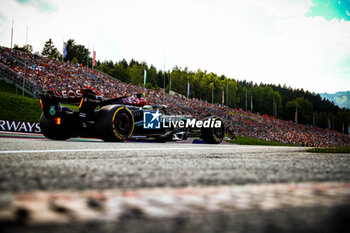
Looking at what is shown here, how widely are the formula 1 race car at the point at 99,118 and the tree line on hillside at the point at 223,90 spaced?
2577 inches

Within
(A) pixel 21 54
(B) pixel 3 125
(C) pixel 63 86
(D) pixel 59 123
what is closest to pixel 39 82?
(C) pixel 63 86

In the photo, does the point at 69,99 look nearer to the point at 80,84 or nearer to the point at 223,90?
the point at 80,84

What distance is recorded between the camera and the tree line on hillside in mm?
88250

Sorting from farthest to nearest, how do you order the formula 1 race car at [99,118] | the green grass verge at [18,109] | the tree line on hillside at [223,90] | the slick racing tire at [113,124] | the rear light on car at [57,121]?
the tree line on hillside at [223,90], the green grass verge at [18,109], the rear light on car at [57,121], the formula 1 race car at [99,118], the slick racing tire at [113,124]

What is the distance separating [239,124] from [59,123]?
35.6m

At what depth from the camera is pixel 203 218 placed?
55cm

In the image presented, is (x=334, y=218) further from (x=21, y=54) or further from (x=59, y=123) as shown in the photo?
(x=21, y=54)

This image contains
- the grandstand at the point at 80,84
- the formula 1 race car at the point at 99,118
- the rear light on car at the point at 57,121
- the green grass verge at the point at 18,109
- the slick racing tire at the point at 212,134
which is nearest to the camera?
the formula 1 race car at the point at 99,118

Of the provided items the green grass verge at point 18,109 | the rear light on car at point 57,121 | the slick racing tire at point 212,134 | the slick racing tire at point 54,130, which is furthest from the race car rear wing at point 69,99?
the green grass verge at point 18,109

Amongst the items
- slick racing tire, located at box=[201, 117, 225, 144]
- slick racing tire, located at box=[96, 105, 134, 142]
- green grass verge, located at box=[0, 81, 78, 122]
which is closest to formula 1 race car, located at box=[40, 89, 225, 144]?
slick racing tire, located at box=[96, 105, 134, 142]

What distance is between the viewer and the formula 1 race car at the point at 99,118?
666cm

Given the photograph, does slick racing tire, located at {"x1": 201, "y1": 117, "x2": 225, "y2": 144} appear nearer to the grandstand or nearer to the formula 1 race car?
the formula 1 race car

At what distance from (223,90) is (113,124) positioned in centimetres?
7574

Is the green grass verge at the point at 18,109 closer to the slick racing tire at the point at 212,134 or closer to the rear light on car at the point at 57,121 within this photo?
the rear light on car at the point at 57,121
